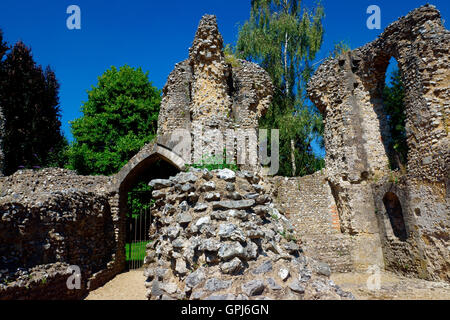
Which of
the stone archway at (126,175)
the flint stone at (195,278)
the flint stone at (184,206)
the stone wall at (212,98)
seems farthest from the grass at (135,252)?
the flint stone at (195,278)

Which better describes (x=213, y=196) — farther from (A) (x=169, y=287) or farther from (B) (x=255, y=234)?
(A) (x=169, y=287)

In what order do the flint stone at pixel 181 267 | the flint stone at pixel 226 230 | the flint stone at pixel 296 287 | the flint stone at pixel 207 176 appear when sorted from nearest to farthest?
the flint stone at pixel 296 287 < the flint stone at pixel 226 230 < the flint stone at pixel 181 267 < the flint stone at pixel 207 176

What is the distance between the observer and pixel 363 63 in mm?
10555

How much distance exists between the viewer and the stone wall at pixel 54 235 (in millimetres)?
5215

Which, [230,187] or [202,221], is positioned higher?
[230,187]

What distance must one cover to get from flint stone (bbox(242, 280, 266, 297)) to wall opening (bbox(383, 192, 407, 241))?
7940 millimetres

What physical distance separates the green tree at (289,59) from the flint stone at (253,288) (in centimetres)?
1437

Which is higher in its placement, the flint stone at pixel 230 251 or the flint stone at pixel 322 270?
the flint stone at pixel 230 251

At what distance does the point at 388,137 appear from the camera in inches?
408

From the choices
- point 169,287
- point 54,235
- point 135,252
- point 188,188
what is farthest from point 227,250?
point 135,252

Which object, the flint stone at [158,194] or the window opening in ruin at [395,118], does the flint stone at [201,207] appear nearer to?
the flint stone at [158,194]

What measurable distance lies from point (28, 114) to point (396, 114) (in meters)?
18.8

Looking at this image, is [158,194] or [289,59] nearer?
[158,194]

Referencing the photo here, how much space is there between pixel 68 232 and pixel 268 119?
12850 millimetres
